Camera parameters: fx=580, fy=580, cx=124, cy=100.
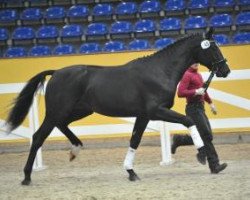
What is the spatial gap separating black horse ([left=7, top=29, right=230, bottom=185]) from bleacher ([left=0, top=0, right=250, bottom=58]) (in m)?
7.28

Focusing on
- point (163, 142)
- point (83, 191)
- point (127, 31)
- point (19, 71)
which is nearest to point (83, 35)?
point (127, 31)

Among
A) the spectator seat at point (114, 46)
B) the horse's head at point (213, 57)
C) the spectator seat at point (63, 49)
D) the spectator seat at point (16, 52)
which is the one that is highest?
the horse's head at point (213, 57)

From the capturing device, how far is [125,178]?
29.0 feet

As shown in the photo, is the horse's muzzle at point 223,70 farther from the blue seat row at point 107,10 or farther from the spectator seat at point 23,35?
the spectator seat at point 23,35

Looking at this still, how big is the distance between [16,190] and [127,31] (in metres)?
9.74

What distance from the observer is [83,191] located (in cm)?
765

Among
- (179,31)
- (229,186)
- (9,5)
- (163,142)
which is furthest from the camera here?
(9,5)

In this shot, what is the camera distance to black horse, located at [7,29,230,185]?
8398mm

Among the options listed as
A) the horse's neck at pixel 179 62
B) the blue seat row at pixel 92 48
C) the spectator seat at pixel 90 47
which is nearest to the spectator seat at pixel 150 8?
the blue seat row at pixel 92 48

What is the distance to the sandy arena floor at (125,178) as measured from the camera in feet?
23.6

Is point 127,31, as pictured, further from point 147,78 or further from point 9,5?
point 147,78

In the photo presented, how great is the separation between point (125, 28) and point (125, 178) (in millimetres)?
9024

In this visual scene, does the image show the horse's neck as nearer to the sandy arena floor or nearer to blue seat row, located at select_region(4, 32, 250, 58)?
the sandy arena floor

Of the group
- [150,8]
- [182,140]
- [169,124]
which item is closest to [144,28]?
[150,8]
